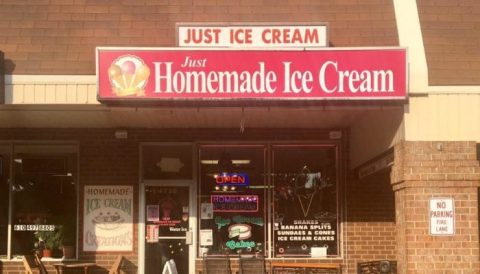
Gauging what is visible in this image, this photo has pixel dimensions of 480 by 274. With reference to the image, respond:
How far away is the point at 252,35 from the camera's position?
431 inches

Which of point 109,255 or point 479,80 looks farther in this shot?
point 109,255

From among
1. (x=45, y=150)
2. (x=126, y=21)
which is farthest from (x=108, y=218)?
(x=126, y=21)

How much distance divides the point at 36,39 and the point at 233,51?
130 inches

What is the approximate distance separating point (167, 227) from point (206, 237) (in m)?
0.72

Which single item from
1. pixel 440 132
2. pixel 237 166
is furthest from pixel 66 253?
pixel 440 132

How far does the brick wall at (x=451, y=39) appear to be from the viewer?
1039 cm

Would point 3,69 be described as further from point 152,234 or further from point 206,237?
point 206,237

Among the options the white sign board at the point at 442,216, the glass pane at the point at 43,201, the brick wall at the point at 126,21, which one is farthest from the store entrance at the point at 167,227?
the white sign board at the point at 442,216

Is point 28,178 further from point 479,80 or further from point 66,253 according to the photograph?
point 479,80

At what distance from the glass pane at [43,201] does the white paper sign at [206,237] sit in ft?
7.42

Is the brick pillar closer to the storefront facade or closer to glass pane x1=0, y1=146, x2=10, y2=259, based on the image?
the storefront facade

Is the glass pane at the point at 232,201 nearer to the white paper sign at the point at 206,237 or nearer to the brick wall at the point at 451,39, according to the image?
the white paper sign at the point at 206,237

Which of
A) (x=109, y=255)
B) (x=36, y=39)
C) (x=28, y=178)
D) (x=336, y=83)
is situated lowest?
(x=109, y=255)

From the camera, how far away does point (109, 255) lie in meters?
13.4
